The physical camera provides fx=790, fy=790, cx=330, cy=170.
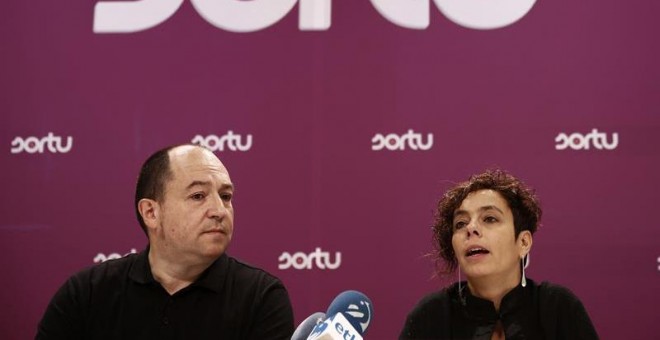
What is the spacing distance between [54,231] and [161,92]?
2.39 ft

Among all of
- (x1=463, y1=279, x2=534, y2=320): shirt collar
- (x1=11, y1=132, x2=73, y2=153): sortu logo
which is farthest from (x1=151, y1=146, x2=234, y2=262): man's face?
(x1=11, y1=132, x2=73, y2=153): sortu logo

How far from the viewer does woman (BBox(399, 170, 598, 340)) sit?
7.56 feet

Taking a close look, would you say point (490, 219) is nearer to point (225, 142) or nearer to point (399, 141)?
point (399, 141)

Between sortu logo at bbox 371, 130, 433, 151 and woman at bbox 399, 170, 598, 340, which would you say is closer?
woman at bbox 399, 170, 598, 340

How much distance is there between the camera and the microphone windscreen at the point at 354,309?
1.63 metres

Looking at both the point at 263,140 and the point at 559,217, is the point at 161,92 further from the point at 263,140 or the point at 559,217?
the point at 559,217

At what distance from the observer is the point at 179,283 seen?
2359 mm

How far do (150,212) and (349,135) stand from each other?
1.06 meters

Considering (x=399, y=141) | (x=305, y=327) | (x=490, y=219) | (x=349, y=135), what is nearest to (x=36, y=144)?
(x=349, y=135)

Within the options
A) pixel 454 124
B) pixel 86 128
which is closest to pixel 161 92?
pixel 86 128

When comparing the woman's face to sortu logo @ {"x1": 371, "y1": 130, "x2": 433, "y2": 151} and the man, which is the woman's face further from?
sortu logo @ {"x1": 371, "y1": 130, "x2": 433, "y2": 151}

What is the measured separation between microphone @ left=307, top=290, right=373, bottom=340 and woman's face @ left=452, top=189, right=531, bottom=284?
0.75 meters

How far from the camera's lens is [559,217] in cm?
306

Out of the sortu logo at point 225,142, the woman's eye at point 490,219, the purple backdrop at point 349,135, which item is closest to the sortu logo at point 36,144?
the purple backdrop at point 349,135
